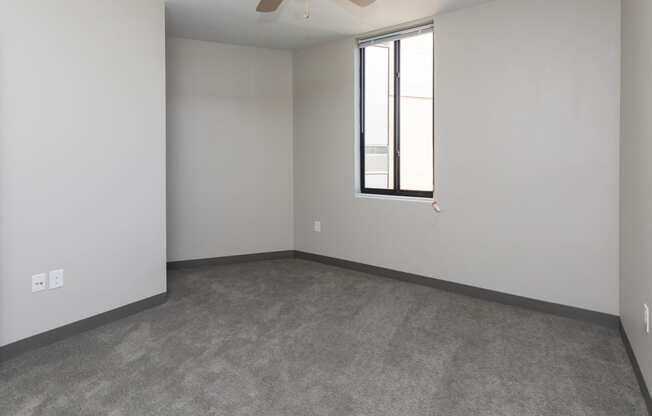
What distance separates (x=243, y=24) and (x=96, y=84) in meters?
1.66

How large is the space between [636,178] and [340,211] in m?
2.88

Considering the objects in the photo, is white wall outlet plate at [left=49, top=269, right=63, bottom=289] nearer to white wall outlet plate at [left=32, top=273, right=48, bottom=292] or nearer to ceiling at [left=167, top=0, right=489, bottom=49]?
white wall outlet plate at [left=32, top=273, right=48, bottom=292]

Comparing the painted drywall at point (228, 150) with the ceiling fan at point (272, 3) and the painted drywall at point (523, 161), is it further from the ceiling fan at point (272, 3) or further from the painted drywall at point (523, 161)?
the ceiling fan at point (272, 3)

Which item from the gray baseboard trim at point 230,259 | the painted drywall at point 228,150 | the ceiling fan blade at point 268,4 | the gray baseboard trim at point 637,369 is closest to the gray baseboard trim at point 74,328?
the gray baseboard trim at point 230,259

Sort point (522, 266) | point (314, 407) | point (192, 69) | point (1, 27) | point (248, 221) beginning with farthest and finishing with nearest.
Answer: point (248, 221), point (192, 69), point (522, 266), point (1, 27), point (314, 407)

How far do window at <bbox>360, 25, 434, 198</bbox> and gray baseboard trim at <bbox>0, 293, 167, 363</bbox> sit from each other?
240 centimetres

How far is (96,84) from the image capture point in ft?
9.62

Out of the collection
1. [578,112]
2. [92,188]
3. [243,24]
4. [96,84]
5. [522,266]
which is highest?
[243,24]

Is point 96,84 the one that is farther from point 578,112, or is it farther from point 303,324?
point 578,112

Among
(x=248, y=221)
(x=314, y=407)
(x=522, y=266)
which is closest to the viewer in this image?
(x=314, y=407)

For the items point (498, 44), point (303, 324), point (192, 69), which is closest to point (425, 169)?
point (498, 44)

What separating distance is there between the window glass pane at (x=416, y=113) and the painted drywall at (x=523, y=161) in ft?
0.92

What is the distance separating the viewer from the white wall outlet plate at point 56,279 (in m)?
2.69

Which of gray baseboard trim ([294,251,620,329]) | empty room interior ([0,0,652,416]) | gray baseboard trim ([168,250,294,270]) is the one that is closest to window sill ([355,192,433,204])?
empty room interior ([0,0,652,416])
